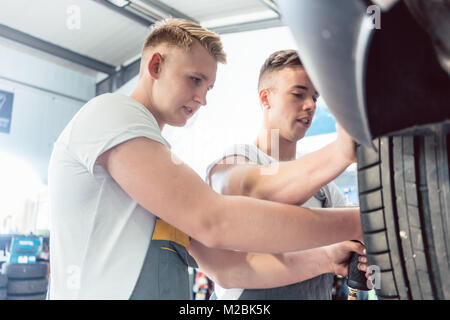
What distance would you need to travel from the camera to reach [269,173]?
32.2 inches

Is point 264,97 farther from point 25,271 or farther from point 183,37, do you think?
point 25,271

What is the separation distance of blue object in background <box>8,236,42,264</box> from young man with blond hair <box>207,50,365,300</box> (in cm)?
366

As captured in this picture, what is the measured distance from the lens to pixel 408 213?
0.53 meters

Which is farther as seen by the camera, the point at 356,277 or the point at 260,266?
the point at 260,266

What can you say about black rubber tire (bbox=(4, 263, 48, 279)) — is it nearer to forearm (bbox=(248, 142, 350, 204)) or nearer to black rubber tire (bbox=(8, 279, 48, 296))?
black rubber tire (bbox=(8, 279, 48, 296))

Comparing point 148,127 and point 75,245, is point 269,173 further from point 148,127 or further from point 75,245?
point 75,245

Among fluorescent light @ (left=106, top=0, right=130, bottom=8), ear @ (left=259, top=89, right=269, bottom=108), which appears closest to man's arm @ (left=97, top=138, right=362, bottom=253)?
ear @ (left=259, top=89, right=269, bottom=108)

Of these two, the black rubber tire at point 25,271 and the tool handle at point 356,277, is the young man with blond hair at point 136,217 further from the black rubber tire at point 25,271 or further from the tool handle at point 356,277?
the black rubber tire at point 25,271

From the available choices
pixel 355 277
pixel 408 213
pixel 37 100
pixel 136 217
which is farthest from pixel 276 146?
pixel 37 100

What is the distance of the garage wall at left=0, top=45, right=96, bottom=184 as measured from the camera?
6559 millimetres

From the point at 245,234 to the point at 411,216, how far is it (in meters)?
0.23

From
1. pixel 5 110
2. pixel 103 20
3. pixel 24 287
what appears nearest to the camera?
pixel 24 287

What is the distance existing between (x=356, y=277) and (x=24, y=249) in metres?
4.15
